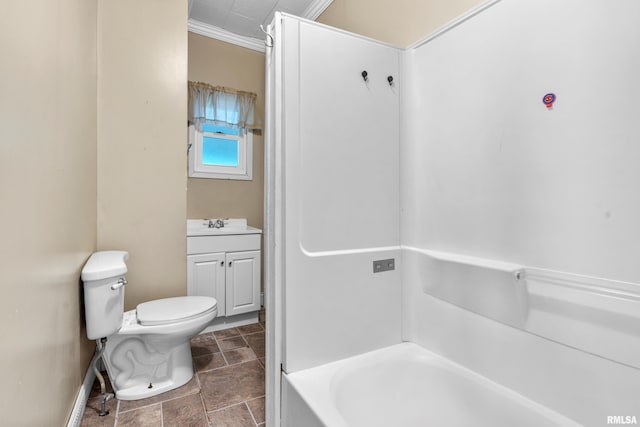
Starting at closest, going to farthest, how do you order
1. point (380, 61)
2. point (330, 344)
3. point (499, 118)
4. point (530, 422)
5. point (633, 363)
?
point (633, 363), point (530, 422), point (499, 118), point (330, 344), point (380, 61)

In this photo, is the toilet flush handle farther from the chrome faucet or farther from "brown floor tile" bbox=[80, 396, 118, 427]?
the chrome faucet

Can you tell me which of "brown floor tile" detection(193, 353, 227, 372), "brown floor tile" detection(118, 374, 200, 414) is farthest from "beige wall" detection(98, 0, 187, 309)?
"brown floor tile" detection(118, 374, 200, 414)

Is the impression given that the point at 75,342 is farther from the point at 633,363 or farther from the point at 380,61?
the point at 633,363

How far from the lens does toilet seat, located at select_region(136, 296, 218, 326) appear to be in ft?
5.85

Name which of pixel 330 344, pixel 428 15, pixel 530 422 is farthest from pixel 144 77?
pixel 530 422

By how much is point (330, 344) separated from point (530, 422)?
776mm

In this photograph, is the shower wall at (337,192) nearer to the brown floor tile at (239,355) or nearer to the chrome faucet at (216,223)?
the brown floor tile at (239,355)

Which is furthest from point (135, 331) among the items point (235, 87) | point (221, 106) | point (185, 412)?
point (235, 87)

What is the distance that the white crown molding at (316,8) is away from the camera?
2.53 m

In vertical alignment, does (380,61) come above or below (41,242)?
above

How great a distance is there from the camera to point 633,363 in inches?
34.1

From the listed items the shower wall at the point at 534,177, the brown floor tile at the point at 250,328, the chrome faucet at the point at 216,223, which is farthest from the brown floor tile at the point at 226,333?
the shower wall at the point at 534,177

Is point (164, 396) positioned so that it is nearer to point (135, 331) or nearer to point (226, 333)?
point (135, 331)

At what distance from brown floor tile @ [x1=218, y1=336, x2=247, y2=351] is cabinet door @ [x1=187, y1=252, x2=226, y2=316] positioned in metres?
0.26
